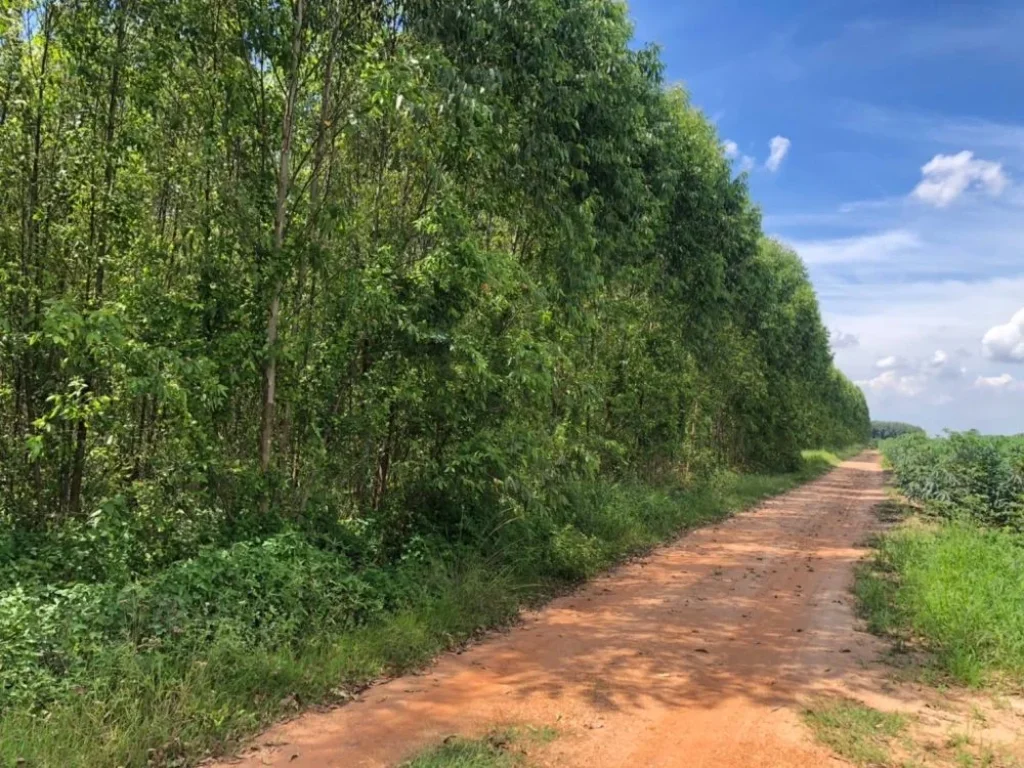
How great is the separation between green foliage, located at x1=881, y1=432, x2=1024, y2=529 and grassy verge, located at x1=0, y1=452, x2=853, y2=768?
10.7 metres

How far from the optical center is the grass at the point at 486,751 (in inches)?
162

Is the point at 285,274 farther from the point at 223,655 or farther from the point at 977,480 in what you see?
the point at 977,480

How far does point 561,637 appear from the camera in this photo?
6.85 meters

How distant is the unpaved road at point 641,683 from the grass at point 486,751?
0.35ft

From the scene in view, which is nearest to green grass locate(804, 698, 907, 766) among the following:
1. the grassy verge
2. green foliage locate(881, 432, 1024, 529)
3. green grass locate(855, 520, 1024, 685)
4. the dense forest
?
green grass locate(855, 520, 1024, 685)

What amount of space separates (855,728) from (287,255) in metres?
6.28

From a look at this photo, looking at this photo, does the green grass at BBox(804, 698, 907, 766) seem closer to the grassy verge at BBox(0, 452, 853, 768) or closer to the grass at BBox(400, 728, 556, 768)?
the grass at BBox(400, 728, 556, 768)

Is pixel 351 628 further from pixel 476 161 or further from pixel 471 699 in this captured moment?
pixel 476 161

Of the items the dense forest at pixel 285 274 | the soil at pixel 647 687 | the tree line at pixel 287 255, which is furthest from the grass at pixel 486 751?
the tree line at pixel 287 255

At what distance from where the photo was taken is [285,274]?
739cm

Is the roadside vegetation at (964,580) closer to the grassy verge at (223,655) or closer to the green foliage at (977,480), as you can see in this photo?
the green foliage at (977,480)

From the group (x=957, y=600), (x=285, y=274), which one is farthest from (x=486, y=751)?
(x=957, y=600)

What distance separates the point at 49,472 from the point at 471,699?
202 inches

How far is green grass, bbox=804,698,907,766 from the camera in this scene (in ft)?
14.4
